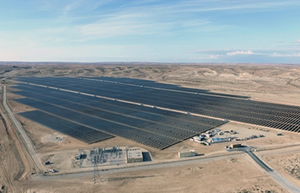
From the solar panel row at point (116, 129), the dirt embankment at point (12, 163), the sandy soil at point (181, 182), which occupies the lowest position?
the sandy soil at point (181, 182)

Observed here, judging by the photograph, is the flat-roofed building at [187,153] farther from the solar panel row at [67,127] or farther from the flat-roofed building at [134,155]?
the solar panel row at [67,127]

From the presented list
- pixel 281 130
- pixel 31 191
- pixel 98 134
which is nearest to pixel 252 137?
pixel 281 130

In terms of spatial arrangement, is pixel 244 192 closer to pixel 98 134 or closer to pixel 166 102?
pixel 98 134

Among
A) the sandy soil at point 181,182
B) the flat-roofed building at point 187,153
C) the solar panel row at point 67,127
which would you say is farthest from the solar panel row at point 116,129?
the sandy soil at point 181,182

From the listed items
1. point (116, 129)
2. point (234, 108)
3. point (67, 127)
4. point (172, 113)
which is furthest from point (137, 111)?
point (234, 108)

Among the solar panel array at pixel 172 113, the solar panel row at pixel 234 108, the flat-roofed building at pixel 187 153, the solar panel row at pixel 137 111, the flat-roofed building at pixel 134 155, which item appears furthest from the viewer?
the solar panel row at pixel 137 111

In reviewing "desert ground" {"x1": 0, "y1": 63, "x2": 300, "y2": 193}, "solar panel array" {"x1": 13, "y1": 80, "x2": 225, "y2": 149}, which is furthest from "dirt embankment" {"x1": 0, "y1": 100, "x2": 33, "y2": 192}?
"solar panel array" {"x1": 13, "y1": 80, "x2": 225, "y2": 149}

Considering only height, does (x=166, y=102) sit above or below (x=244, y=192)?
above

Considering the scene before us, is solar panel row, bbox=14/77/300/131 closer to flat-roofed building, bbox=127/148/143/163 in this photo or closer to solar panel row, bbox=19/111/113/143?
solar panel row, bbox=19/111/113/143
